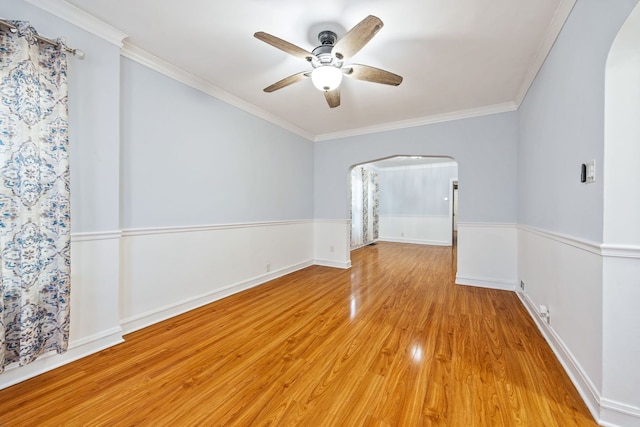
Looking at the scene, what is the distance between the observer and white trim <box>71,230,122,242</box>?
1805 millimetres

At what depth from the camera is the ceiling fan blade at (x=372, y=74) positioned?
2002 millimetres

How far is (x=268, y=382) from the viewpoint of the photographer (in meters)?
1.57

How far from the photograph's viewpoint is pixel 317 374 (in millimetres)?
1651

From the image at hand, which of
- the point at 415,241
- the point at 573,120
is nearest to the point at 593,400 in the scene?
the point at 573,120

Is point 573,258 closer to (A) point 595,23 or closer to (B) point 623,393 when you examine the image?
(B) point 623,393

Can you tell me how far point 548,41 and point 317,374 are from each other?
3.12 metres

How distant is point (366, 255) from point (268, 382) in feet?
15.2

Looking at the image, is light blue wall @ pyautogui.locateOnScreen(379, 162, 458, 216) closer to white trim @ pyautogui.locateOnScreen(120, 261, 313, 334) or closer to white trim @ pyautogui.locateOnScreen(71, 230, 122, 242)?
white trim @ pyautogui.locateOnScreen(120, 261, 313, 334)

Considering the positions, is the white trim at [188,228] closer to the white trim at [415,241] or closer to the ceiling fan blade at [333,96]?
the ceiling fan blade at [333,96]

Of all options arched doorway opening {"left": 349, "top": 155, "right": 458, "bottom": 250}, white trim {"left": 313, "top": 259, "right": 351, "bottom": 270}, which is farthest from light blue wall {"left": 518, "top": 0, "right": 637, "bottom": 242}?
arched doorway opening {"left": 349, "top": 155, "right": 458, "bottom": 250}

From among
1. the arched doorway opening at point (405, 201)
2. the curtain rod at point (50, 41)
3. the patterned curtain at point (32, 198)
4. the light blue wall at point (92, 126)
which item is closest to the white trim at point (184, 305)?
the patterned curtain at point (32, 198)

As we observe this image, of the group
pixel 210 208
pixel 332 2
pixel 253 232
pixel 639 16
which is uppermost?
pixel 332 2

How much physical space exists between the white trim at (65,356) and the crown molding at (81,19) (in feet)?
7.67

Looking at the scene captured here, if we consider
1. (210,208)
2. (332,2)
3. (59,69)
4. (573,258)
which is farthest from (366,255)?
(59,69)
